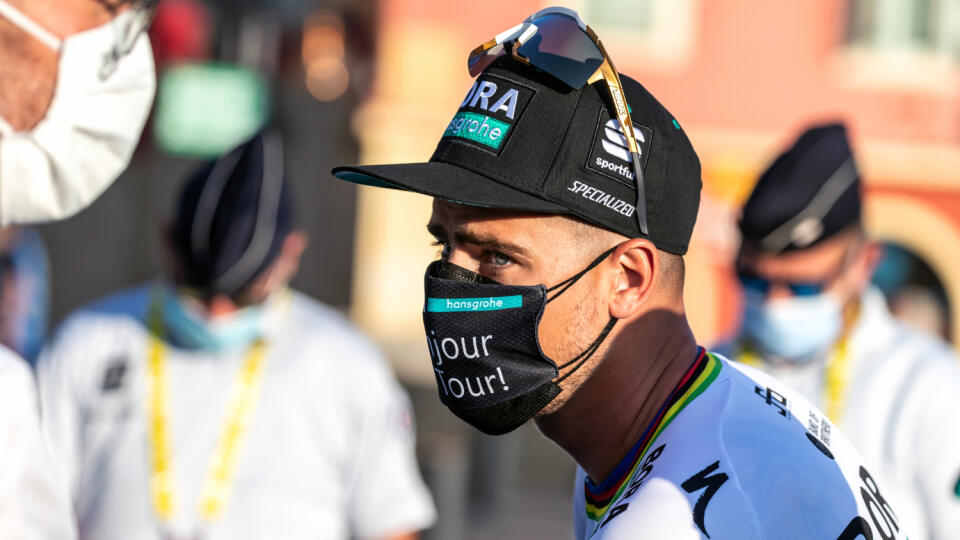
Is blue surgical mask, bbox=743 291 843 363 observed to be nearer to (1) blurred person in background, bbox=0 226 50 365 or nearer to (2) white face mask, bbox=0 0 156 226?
(2) white face mask, bbox=0 0 156 226

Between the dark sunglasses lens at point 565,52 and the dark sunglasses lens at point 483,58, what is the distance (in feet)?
0.33

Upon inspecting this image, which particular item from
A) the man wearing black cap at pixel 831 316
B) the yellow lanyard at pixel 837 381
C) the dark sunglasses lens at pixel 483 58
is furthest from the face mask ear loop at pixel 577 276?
the yellow lanyard at pixel 837 381

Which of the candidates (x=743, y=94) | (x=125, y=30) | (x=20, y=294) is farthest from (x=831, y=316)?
(x=743, y=94)

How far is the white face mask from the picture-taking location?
2305mm

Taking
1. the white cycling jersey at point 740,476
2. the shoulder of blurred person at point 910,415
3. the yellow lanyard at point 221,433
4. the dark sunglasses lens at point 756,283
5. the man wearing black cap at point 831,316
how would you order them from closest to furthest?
the white cycling jersey at point 740,476 → the shoulder of blurred person at point 910,415 → the man wearing black cap at point 831,316 → the yellow lanyard at point 221,433 → the dark sunglasses lens at point 756,283

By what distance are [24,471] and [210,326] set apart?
8.45 feet

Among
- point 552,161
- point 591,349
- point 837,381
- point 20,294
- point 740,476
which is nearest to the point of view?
point 740,476

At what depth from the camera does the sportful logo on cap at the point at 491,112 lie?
7.67 ft

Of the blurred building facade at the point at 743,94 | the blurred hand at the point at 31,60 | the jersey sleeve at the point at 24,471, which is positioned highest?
the blurred hand at the point at 31,60

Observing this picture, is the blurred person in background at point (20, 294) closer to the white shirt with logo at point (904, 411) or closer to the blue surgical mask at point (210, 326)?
the blue surgical mask at point (210, 326)

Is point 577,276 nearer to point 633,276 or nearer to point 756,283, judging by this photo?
point 633,276

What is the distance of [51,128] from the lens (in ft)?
7.63

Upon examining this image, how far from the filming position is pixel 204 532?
14.7 feet

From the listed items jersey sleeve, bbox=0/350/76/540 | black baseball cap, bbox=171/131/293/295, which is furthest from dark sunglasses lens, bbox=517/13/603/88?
black baseball cap, bbox=171/131/293/295
